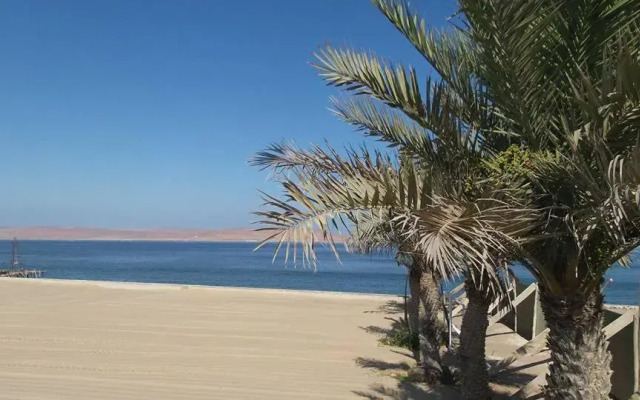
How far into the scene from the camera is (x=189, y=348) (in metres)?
10.6

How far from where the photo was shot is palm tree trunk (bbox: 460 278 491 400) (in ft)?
18.7

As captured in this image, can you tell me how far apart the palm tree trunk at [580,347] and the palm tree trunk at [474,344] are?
1426mm

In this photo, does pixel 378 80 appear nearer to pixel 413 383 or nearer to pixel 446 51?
pixel 446 51

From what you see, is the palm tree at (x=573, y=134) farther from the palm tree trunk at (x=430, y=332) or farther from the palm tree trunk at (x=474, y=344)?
the palm tree trunk at (x=430, y=332)

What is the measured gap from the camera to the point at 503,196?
13.0 feet

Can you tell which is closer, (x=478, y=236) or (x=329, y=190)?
(x=478, y=236)

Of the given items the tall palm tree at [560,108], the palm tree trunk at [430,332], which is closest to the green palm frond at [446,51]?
the tall palm tree at [560,108]

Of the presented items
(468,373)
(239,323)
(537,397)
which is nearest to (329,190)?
(468,373)

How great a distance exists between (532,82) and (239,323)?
1144 cm

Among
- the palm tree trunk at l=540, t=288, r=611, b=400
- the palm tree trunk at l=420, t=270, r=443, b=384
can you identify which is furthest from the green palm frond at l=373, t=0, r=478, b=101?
the palm tree trunk at l=420, t=270, r=443, b=384

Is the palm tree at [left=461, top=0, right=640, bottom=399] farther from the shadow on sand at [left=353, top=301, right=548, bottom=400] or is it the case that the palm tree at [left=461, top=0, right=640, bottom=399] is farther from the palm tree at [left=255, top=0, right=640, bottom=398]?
the shadow on sand at [left=353, top=301, right=548, bottom=400]

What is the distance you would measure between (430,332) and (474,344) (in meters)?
2.35

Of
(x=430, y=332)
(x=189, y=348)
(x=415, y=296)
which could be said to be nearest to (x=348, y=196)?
(x=430, y=332)

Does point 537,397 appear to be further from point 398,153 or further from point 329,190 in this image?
point 329,190
